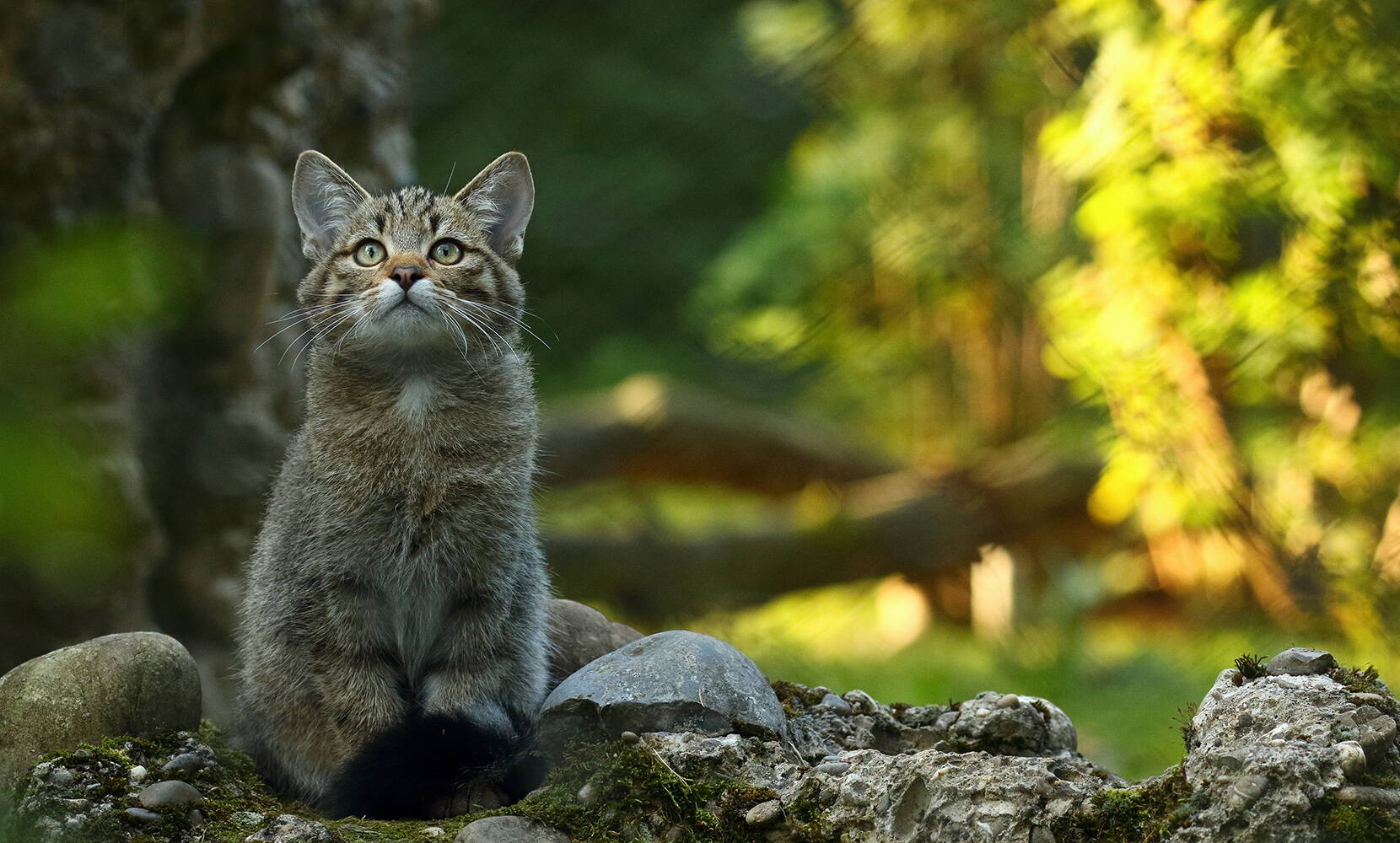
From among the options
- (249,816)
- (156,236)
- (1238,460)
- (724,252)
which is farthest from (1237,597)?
(156,236)

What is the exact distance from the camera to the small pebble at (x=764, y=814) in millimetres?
2568

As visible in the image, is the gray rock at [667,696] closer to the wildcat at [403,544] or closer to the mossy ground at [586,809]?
the mossy ground at [586,809]

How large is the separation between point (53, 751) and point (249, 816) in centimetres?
49

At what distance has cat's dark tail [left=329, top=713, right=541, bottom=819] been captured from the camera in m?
2.89

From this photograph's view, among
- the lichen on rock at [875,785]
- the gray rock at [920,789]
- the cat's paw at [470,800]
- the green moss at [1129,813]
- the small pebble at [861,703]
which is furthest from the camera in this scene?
the small pebble at [861,703]

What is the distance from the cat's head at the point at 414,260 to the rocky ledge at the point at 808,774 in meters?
0.92

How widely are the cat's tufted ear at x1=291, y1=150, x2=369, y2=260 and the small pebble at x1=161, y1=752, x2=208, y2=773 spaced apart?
1350 millimetres

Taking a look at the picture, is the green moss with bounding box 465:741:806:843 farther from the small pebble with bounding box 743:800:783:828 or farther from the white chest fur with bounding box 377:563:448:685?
the white chest fur with bounding box 377:563:448:685

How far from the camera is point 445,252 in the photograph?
3322mm

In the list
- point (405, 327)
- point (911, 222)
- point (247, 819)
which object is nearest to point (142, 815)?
point (247, 819)

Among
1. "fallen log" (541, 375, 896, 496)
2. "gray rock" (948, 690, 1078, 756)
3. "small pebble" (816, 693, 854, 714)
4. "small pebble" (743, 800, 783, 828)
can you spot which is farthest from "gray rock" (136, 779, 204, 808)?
"fallen log" (541, 375, 896, 496)

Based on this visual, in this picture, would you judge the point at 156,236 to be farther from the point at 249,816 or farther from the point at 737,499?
the point at 737,499

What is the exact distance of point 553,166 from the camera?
4527 mm

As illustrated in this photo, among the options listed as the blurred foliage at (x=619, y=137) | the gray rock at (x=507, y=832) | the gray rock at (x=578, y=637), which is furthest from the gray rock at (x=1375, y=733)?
the blurred foliage at (x=619, y=137)
